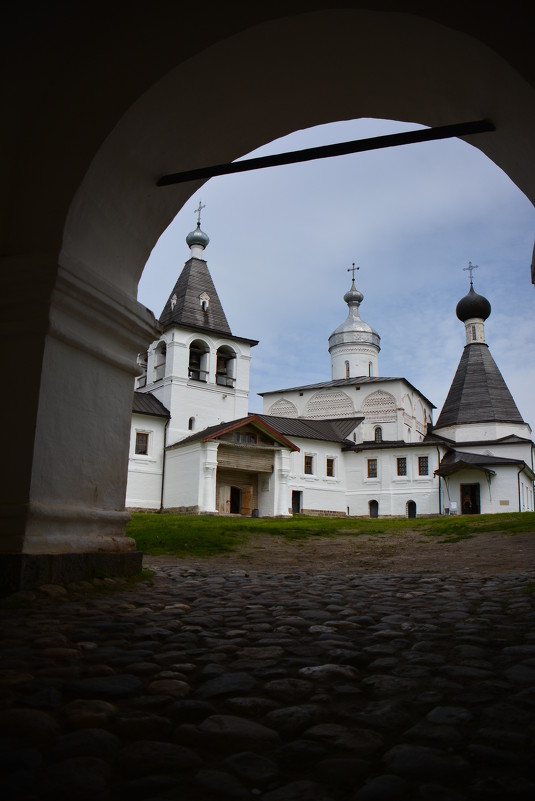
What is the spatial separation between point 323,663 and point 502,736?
0.81 metres

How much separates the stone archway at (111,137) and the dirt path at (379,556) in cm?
236

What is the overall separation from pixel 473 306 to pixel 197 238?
20.4 meters

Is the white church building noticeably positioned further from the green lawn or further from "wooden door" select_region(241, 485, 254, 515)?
the green lawn

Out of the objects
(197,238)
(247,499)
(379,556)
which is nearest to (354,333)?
(197,238)

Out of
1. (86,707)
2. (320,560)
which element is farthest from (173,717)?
(320,560)

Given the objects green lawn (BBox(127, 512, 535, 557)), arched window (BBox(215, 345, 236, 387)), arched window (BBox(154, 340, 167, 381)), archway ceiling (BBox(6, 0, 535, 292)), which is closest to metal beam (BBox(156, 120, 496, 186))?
archway ceiling (BBox(6, 0, 535, 292))

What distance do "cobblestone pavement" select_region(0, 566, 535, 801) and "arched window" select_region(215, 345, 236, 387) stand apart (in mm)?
29178

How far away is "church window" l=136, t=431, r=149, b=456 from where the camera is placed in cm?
2972

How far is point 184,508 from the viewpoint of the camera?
28.1m

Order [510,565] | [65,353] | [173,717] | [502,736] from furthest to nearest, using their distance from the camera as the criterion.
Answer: [510,565] < [65,353] < [173,717] < [502,736]

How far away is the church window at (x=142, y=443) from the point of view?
29.7m

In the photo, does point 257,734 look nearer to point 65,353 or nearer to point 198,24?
point 65,353

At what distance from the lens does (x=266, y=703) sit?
1.81 meters

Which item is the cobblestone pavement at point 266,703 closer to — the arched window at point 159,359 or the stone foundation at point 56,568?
the stone foundation at point 56,568
